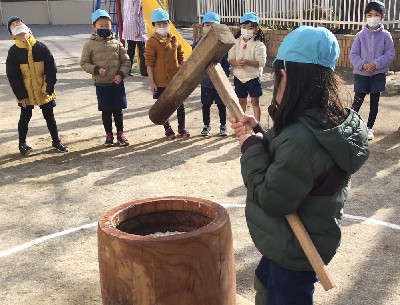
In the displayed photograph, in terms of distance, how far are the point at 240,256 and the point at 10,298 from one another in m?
1.55

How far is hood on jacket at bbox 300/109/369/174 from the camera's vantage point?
1.97 metres

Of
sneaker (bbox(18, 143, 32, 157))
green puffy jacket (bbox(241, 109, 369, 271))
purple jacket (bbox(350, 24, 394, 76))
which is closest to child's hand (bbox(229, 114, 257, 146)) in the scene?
green puffy jacket (bbox(241, 109, 369, 271))

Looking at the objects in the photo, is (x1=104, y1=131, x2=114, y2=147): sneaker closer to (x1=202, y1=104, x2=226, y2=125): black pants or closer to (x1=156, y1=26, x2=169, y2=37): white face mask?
(x1=202, y1=104, x2=226, y2=125): black pants

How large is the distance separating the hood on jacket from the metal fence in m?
9.23

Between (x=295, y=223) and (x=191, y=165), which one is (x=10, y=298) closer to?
(x=295, y=223)

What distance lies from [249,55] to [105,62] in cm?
172

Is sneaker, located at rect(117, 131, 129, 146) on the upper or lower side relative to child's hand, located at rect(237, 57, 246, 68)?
lower

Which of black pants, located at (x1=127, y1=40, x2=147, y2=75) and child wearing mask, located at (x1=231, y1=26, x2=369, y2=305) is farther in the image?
black pants, located at (x1=127, y1=40, x2=147, y2=75)

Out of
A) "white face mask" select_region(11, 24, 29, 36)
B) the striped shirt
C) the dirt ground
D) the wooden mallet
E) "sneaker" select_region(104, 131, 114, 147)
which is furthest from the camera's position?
the striped shirt

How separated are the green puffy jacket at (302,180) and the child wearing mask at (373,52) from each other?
432cm

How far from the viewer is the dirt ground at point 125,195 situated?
3.42 meters

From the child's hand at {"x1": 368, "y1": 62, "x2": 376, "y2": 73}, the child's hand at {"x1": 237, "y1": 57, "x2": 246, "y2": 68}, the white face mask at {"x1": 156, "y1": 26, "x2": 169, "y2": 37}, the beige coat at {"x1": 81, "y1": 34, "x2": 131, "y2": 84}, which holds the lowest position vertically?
the child's hand at {"x1": 368, "y1": 62, "x2": 376, "y2": 73}

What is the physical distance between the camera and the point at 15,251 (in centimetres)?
393

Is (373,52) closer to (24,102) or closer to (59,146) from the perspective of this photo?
(59,146)
